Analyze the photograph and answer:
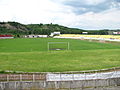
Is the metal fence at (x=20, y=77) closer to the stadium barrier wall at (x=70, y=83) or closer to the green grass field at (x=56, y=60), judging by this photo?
the stadium barrier wall at (x=70, y=83)

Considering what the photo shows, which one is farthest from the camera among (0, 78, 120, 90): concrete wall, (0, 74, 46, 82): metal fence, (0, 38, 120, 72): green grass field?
(0, 38, 120, 72): green grass field

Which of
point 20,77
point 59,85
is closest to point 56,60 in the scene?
point 20,77

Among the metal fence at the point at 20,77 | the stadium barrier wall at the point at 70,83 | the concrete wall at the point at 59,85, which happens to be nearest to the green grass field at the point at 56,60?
the metal fence at the point at 20,77

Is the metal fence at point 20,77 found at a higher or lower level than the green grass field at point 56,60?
higher

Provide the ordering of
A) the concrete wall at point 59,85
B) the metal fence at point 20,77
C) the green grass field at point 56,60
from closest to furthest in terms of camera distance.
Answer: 1. the concrete wall at point 59,85
2. the metal fence at point 20,77
3. the green grass field at point 56,60

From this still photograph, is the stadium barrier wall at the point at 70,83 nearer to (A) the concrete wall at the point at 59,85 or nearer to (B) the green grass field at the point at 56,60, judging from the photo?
(A) the concrete wall at the point at 59,85

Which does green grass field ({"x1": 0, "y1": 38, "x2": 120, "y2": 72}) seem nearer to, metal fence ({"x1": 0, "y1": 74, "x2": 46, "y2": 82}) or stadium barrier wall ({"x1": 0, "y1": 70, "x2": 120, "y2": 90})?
metal fence ({"x1": 0, "y1": 74, "x2": 46, "y2": 82})

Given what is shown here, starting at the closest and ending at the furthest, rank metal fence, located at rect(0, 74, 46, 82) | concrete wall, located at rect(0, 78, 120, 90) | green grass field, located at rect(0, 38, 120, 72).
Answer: concrete wall, located at rect(0, 78, 120, 90), metal fence, located at rect(0, 74, 46, 82), green grass field, located at rect(0, 38, 120, 72)

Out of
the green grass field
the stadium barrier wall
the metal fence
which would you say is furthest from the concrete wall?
A: the green grass field

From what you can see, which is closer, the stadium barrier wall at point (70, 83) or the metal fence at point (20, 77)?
the stadium barrier wall at point (70, 83)

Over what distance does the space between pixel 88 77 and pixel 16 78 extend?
7.22 m

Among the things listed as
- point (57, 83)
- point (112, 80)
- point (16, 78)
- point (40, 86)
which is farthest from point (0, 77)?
point (112, 80)

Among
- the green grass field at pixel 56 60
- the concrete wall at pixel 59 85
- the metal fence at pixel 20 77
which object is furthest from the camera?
the green grass field at pixel 56 60

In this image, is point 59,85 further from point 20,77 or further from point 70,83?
point 20,77
